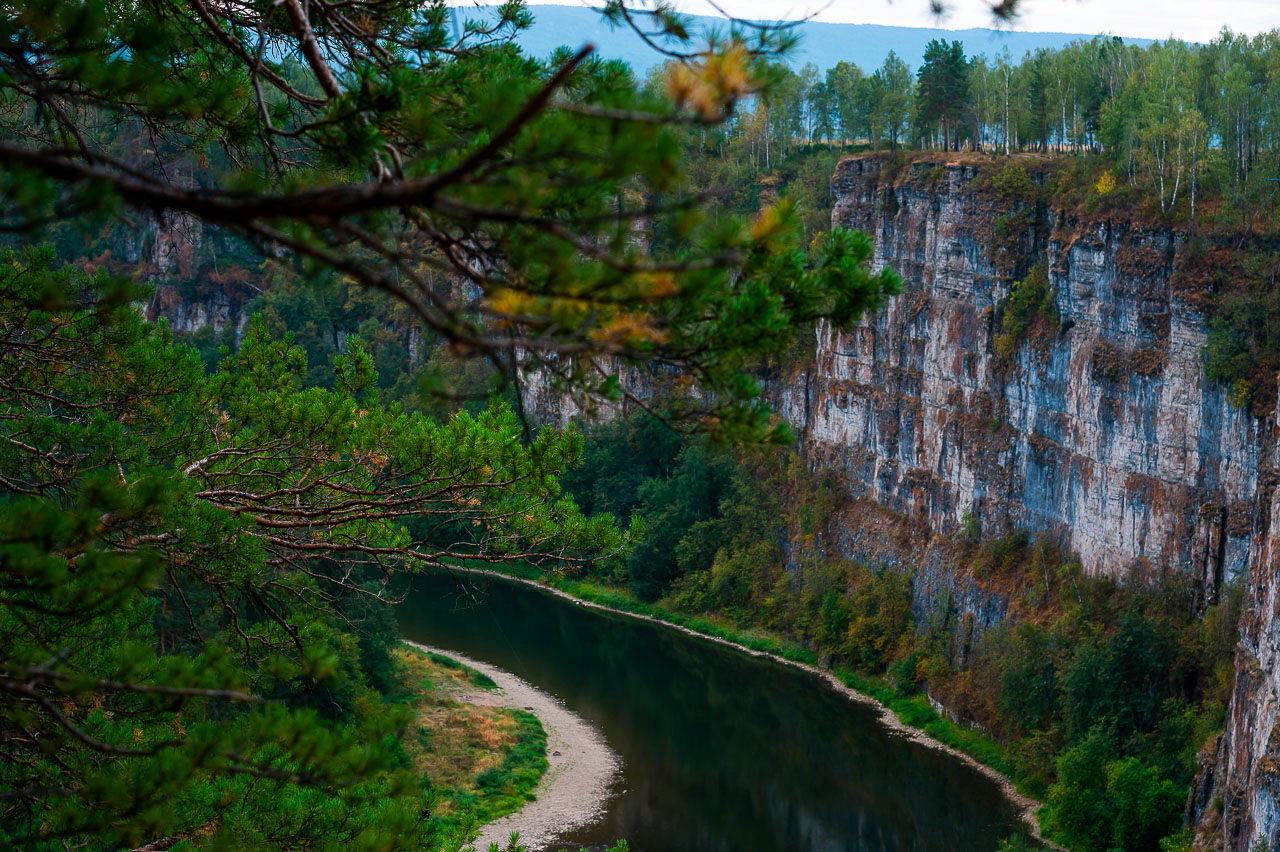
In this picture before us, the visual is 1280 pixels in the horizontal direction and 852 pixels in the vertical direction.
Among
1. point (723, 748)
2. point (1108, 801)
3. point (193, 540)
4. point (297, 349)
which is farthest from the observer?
point (723, 748)

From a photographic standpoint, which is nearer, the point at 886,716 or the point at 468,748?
the point at 468,748

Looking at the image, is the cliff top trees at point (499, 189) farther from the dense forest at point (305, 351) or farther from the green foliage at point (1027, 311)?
the green foliage at point (1027, 311)

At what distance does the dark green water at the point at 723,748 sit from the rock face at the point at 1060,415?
4.97 m

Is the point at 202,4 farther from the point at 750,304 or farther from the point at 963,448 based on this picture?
the point at 963,448

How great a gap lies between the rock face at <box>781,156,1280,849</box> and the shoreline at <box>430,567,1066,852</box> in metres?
3.45

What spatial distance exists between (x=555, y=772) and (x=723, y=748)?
163 inches

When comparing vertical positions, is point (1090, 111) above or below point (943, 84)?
below

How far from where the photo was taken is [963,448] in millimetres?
31688

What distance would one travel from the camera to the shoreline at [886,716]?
22594 mm

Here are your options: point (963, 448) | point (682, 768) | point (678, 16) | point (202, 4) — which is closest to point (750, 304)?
point (678, 16)

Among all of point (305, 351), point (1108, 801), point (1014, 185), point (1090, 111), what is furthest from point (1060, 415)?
point (305, 351)

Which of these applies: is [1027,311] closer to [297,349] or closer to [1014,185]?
[1014,185]

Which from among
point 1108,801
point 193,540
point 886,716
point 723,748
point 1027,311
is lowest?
point 723,748

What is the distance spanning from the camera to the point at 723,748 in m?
26.3
